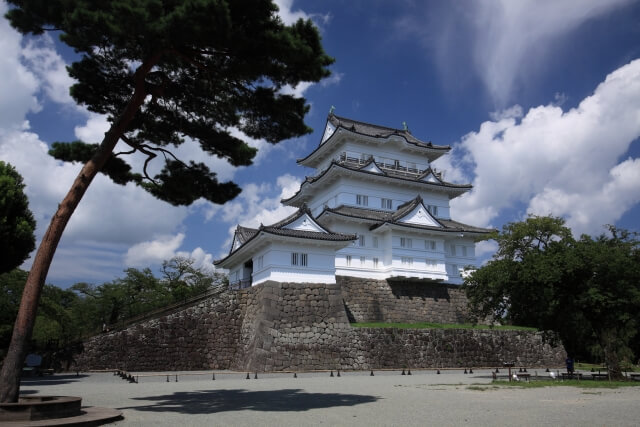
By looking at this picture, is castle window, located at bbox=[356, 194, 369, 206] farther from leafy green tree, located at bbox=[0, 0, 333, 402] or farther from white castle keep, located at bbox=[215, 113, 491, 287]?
leafy green tree, located at bbox=[0, 0, 333, 402]

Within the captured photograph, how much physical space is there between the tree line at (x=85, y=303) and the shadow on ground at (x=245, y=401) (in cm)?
1173

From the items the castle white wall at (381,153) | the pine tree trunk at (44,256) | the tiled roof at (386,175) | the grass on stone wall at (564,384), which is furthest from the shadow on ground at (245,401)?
the castle white wall at (381,153)

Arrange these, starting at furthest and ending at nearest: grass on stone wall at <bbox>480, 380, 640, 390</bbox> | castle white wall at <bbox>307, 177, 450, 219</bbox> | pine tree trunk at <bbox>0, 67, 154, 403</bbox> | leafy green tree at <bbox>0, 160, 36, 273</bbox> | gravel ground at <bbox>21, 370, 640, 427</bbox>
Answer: castle white wall at <bbox>307, 177, 450, 219</bbox> → grass on stone wall at <bbox>480, 380, 640, 390</bbox> → leafy green tree at <bbox>0, 160, 36, 273</bbox> → gravel ground at <bbox>21, 370, 640, 427</bbox> → pine tree trunk at <bbox>0, 67, 154, 403</bbox>

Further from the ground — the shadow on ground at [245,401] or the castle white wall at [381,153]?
the castle white wall at [381,153]

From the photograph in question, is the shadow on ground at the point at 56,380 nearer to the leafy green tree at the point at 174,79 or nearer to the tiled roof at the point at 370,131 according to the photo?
the leafy green tree at the point at 174,79

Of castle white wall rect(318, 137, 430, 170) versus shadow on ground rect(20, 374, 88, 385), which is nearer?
shadow on ground rect(20, 374, 88, 385)

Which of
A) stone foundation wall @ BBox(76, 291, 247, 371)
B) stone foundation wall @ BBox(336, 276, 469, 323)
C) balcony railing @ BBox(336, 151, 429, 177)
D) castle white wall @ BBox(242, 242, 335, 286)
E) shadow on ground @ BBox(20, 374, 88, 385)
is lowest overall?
shadow on ground @ BBox(20, 374, 88, 385)

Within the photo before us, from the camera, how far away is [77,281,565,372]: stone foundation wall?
824 inches

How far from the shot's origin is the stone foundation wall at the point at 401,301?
27391 mm

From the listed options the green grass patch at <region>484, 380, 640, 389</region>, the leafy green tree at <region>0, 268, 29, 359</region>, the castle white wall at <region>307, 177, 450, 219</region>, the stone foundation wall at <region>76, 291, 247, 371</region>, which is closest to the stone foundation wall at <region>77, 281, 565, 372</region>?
the stone foundation wall at <region>76, 291, 247, 371</region>

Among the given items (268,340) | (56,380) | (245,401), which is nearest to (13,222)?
(56,380)

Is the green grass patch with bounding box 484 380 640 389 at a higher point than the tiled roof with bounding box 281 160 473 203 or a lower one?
lower

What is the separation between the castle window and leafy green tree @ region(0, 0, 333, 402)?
67.6 feet

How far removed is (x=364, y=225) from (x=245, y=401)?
19.6 metres
